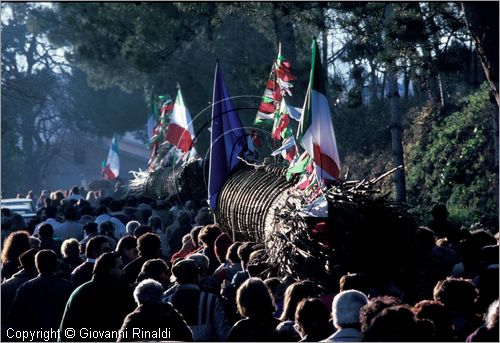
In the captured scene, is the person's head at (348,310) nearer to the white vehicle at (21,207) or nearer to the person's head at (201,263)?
the person's head at (201,263)

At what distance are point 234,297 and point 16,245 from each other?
3.31 m

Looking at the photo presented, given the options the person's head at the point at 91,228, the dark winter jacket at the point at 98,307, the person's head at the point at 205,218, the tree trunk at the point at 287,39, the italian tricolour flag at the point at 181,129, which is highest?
the tree trunk at the point at 287,39

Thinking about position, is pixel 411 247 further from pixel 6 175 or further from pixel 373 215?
pixel 6 175

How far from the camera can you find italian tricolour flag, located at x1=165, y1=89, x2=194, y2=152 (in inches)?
940

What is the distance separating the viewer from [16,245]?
38.9 ft

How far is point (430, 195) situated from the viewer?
864 inches

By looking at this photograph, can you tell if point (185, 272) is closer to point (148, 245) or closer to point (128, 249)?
point (148, 245)

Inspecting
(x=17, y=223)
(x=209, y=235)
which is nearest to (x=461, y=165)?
(x=17, y=223)

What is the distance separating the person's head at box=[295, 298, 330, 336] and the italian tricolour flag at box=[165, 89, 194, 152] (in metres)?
16.7

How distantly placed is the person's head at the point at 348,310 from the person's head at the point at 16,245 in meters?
5.82

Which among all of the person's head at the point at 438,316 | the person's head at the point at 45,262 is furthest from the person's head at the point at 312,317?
the person's head at the point at 45,262

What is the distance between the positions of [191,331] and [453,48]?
49.1 ft

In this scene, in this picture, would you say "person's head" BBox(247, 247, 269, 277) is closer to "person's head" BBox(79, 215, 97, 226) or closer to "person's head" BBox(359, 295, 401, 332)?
"person's head" BBox(359, 295, 401, 332)

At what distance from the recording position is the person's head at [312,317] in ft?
22.8
